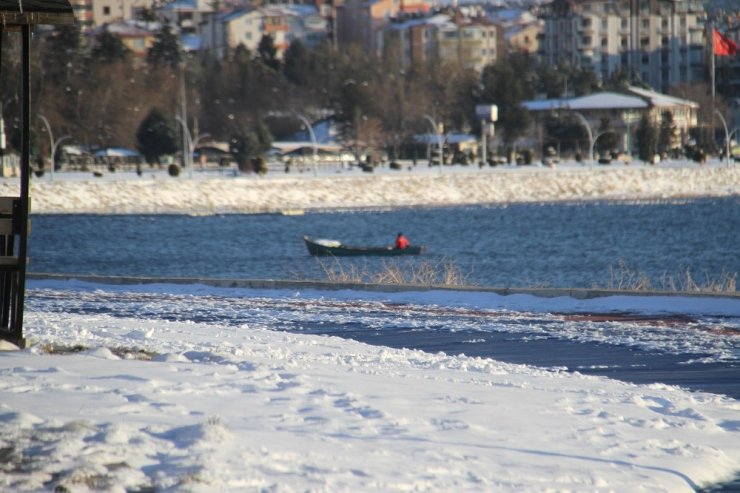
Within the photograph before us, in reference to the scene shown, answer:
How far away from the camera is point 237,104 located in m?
131

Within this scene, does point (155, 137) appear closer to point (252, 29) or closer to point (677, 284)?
point (677, 284)

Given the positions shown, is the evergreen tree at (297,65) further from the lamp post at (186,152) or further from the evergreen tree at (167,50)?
the lamp post at (186,152)

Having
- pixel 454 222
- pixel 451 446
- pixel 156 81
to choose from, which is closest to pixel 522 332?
pixel 451 446

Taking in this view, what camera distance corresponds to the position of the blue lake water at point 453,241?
148ft

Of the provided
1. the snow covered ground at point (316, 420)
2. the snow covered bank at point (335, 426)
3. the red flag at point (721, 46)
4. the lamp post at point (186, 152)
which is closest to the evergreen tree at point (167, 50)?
the lamp post at point (186, 152)

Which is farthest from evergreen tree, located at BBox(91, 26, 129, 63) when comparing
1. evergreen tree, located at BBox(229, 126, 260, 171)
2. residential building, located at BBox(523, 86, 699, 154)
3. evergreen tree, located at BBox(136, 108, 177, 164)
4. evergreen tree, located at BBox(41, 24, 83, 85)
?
residential building, located at BBox(523, 86, 699, 154)

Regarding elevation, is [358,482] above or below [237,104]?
below

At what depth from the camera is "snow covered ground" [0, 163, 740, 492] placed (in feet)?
23.9

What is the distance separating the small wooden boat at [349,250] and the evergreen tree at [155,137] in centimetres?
4609

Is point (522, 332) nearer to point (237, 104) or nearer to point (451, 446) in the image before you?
point (451, 446)

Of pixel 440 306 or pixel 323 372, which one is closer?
pixel 323 372

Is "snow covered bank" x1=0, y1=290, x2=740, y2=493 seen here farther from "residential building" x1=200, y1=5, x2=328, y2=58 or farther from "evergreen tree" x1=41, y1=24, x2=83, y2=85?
"residential building" x1=200, y1=5, x2=328, y2=58

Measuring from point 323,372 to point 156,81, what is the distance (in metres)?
112

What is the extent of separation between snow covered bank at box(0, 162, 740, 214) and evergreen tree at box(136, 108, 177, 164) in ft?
31.9
